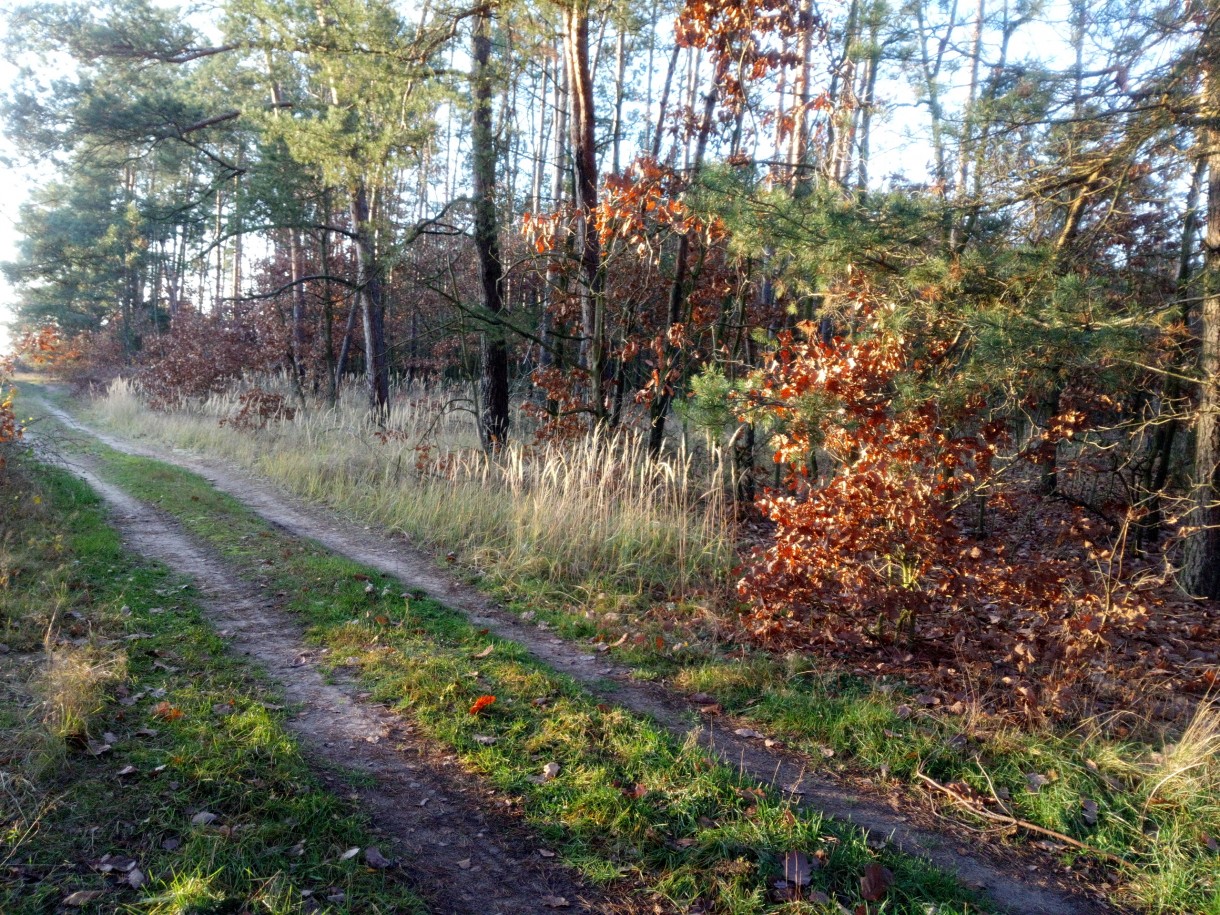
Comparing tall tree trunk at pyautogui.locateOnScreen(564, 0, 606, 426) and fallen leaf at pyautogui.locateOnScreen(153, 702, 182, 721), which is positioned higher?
tall tree trunk at pyautogui.locateOnScreen(564, 0, 606, 426)

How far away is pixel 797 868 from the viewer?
3.38 meters

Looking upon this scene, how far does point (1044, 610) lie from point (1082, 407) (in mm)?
3681

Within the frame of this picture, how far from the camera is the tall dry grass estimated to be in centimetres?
783

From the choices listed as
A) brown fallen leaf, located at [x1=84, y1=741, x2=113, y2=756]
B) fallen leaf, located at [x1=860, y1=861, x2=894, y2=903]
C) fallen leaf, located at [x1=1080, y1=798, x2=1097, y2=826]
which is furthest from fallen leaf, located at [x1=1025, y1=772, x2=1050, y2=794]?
brown fallen leaf, located at [x1=84, y1=741, x2=113, y2=756]

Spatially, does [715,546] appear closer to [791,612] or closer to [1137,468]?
[791,612]

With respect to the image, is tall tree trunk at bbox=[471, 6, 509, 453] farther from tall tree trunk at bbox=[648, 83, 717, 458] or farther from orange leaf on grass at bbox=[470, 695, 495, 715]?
orange leaf on grass at bbox=[470, 695, 495, 715]

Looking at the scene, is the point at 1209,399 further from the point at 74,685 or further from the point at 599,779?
the point at 74,685

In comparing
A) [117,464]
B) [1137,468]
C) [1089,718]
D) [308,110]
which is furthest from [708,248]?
[308,110]

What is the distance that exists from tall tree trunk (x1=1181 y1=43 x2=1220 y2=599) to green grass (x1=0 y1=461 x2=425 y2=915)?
6484 millimetres

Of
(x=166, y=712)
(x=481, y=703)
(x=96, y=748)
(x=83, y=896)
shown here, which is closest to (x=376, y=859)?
(x=83, y=896)

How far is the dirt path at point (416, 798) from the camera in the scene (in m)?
3.27

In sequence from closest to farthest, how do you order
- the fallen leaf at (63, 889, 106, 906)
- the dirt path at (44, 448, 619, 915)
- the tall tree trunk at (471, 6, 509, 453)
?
the fallen leaf at (63, 889, 106, 906), the dirt path at (44, 448, 619, 915), the tall tree trunk at (471, 6, 509, 453)

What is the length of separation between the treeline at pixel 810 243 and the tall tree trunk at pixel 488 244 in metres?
0.05

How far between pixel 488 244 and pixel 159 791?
380 inches
